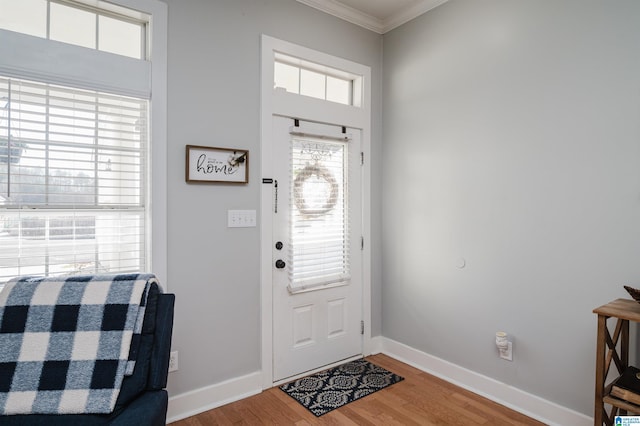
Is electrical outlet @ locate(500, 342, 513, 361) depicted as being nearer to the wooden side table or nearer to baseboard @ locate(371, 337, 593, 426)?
baseboard @ locate(371, 337, 593, 426)

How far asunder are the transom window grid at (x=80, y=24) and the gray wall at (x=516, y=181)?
77.7 inches

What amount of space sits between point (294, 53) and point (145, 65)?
105 cm

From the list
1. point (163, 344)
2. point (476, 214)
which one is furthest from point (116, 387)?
point (476, 214)

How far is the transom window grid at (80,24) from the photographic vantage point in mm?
1848

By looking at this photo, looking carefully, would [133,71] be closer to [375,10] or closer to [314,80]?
[314,80]

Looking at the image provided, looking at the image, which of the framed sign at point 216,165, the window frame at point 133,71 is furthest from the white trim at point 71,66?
the framed sign at point 216,165

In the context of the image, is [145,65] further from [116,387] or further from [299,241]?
[116,387]

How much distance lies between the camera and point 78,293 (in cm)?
152

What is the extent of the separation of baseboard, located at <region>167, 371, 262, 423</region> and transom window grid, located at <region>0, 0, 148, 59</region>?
205 cm

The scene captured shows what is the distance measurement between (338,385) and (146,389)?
151 centimetres

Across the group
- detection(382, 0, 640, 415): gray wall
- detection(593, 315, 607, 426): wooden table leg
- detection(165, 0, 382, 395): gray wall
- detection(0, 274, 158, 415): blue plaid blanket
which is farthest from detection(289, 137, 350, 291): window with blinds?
detection(593, 315, 607, 426): wooden table leg

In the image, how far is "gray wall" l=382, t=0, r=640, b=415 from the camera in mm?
1952

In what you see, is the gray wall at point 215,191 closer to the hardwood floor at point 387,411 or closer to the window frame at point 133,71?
the window frame at point 133,71

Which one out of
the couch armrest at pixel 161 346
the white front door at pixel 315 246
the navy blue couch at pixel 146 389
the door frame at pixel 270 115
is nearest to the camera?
the navy blue couch at pixel 146 389
